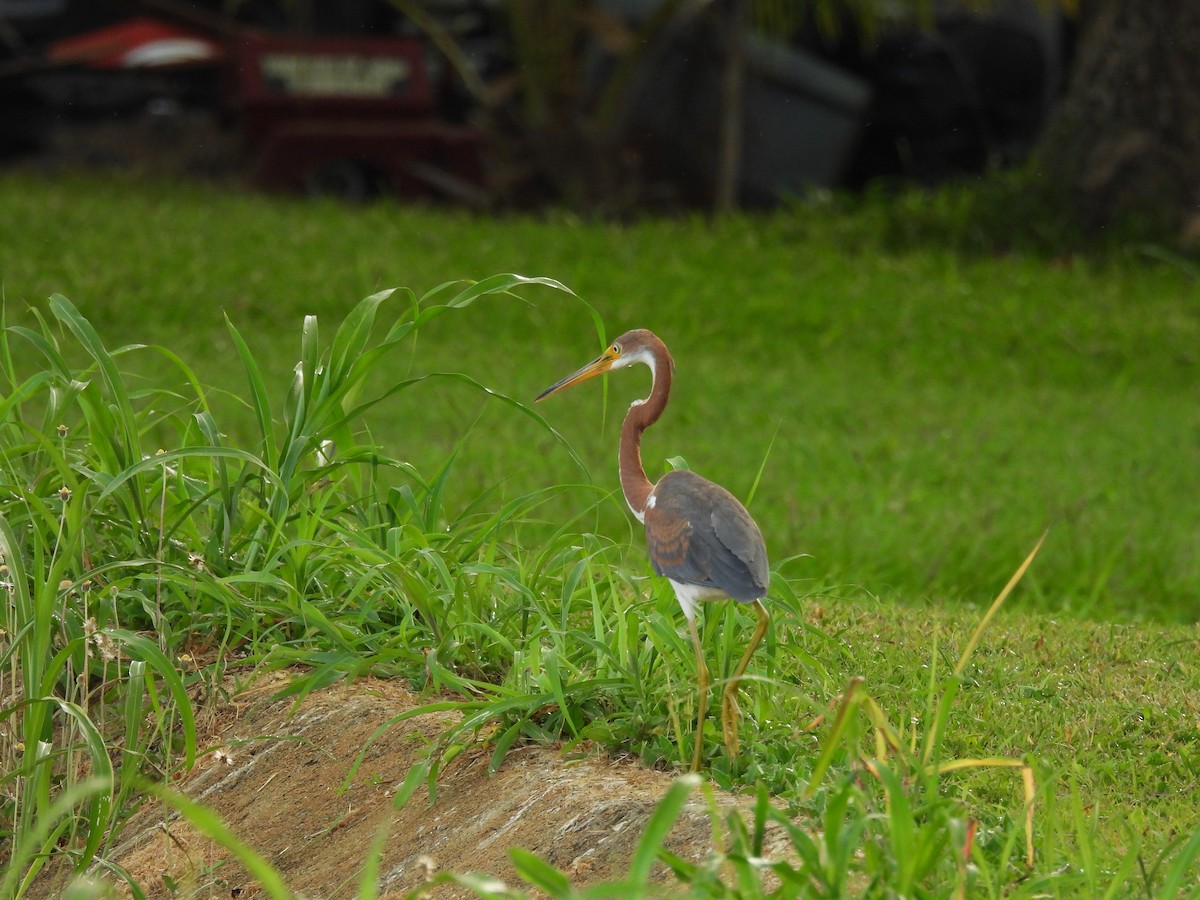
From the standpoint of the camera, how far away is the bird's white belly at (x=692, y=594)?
8.52 ft

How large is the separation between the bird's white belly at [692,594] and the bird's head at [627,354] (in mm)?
422

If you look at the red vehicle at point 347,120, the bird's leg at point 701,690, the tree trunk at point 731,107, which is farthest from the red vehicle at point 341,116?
the bird's leg at point 701,690

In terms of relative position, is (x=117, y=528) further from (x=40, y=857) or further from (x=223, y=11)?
(x=223, y=11)

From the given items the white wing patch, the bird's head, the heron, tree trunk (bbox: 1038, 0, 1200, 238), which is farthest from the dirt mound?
tree trunk (bbox: 1038, 0, 1200, 238)

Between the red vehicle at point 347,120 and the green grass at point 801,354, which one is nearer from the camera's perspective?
the green grass at point 801,354

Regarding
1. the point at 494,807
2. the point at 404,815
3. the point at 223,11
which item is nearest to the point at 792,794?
the point at 494,807

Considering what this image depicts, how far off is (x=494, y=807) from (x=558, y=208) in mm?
8114

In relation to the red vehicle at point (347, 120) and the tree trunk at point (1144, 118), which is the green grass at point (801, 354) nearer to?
the tree trunk at point (1144, 118)

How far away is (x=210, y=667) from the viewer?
326 cm

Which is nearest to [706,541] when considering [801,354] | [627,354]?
[627,354]

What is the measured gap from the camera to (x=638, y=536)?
5602mm

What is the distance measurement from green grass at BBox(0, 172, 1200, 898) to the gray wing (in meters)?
0.28

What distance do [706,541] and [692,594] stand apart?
4.4 inches

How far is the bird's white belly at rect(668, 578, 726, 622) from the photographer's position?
8.52 feet
